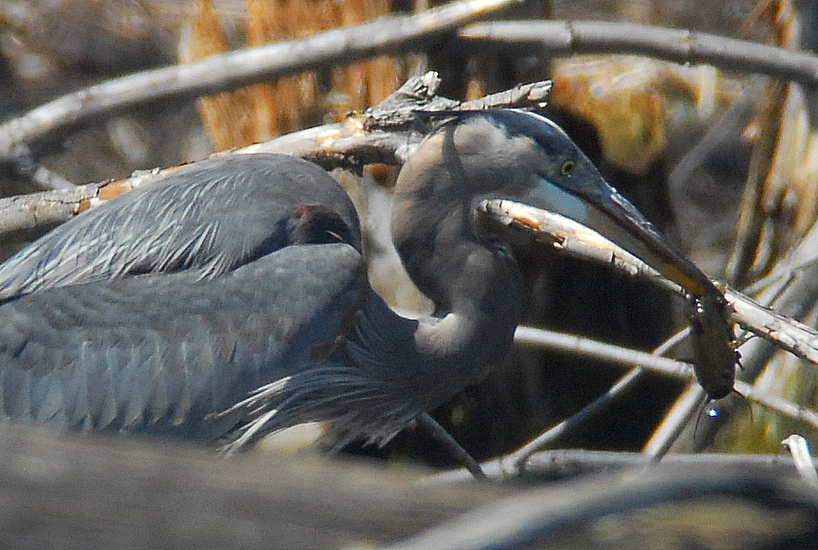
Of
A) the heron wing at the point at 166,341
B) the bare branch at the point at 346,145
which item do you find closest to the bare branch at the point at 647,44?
the bare branch at the point at 346,145

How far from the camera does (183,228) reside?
2.77 meters

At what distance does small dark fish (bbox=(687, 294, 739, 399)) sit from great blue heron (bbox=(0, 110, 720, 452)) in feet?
0.29

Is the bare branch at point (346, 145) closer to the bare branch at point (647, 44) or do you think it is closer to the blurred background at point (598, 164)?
the blurred background at point (598, 164)

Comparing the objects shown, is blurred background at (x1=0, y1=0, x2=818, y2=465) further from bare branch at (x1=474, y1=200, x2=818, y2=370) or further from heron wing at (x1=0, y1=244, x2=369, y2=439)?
bare branch at (x1=474, y1=200, x2=818, y2=370)

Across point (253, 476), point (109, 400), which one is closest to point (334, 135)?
point (109, 400)

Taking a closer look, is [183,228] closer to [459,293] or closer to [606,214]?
[459,293]

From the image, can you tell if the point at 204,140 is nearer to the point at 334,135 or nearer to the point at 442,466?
the point at 442,466

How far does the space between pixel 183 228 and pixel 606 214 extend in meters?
1.14

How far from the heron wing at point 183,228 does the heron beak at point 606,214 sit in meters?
0.56

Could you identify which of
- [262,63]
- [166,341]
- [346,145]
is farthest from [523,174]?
[262,63]

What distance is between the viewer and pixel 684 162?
7773mm

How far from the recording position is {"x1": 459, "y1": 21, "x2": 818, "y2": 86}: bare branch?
362 cm

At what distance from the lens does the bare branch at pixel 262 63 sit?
3521 millimetres

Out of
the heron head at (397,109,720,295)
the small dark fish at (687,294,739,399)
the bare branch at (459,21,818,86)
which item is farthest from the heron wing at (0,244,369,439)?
the bare branch at (459,21,818,86)
